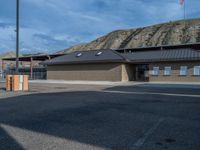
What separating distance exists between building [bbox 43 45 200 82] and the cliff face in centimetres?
4692

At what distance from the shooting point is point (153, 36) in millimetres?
90688

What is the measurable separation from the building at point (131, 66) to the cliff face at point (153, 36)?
46922 mm

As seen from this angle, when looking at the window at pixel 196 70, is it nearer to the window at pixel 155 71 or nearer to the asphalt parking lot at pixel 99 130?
the window at pixel 155 71

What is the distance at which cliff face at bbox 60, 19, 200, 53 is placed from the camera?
277 feet

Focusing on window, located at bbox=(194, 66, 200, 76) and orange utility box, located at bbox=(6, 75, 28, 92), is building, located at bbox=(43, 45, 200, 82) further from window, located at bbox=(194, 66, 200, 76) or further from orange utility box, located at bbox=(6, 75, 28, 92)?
orange utility box, located at bbox=(6, 75, 28, 92)

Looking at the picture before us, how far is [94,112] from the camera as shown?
28.6 feet

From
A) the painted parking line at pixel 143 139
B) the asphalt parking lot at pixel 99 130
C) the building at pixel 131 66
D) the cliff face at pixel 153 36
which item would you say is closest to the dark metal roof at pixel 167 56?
the building at pixel 131 66

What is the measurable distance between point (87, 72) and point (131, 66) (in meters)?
6.70

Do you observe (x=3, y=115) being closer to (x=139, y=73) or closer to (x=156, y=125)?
(x=156, y=125)

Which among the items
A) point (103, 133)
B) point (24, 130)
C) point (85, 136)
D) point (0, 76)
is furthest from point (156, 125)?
point (0, 76)

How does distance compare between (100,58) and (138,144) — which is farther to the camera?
(100,58)

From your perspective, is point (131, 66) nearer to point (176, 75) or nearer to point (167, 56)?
point (167, 56)

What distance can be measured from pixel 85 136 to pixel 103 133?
0.48 metres

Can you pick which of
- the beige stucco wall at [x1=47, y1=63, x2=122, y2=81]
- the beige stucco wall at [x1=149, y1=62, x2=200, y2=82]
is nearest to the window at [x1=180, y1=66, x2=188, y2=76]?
the beige stucco wall at [x1=149, y1=62, x2=200, y2=82]
